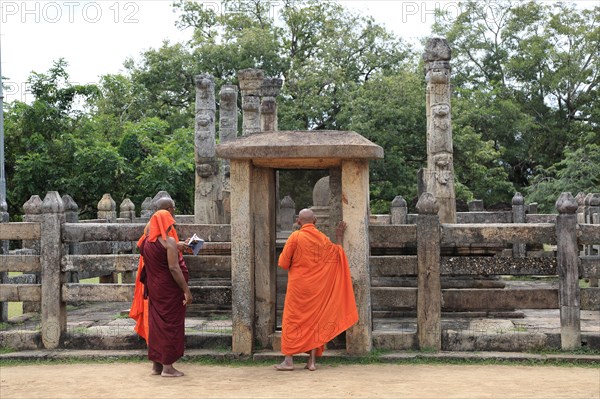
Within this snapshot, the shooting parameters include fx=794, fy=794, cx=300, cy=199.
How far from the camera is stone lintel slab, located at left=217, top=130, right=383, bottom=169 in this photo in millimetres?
8375

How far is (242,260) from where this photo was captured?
8.76 m

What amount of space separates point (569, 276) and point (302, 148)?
3217 mm

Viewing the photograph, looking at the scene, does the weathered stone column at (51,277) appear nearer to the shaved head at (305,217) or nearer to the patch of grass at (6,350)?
the patch of grass at (6,350)

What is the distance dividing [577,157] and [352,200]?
77.9ft

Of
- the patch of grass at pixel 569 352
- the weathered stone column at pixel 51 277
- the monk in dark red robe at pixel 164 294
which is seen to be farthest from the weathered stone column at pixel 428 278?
the weathered stone column at pixel 51 277

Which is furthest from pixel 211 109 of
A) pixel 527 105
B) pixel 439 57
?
pixel 527 105

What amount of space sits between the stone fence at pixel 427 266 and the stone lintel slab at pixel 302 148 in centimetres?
100

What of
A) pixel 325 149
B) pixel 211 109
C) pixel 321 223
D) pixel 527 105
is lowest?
pixel 321 223

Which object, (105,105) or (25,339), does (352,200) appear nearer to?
(25,339)

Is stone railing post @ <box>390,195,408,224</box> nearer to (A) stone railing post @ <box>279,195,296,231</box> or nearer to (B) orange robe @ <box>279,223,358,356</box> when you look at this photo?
(A) stone railing post @ <box>279,195,296,231</box>

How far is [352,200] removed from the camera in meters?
8.62

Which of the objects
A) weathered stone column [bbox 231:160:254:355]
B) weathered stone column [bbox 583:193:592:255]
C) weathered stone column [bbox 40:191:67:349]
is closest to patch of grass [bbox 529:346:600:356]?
weathered stone column [bbox 231:160:254:355]

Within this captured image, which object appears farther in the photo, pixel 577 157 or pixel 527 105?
pixel 527 105

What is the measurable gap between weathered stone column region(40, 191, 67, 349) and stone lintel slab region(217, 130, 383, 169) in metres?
2.21
